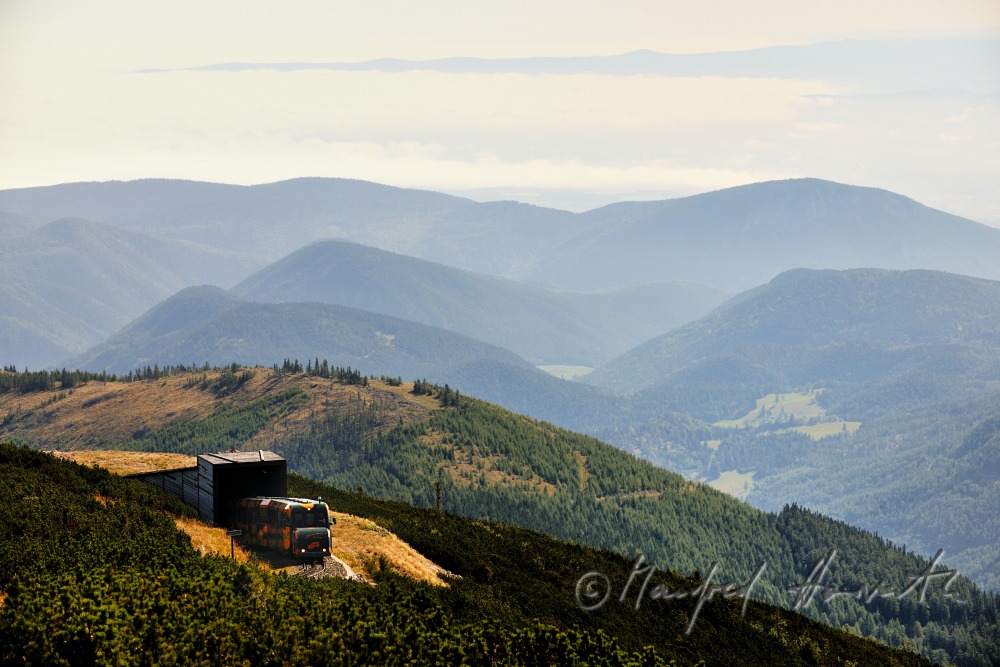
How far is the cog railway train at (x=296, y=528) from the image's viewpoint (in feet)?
180

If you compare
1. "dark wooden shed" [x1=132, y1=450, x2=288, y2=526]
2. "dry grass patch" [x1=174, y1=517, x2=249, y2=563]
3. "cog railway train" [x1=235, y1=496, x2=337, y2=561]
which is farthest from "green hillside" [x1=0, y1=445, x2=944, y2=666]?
"cog railway train" [x1=235, y1=496, x2=337, y2=561]

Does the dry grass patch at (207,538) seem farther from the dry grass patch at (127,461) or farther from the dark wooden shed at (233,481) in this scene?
the dry grass patch at (127,461)

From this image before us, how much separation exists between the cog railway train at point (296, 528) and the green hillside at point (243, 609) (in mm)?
3286

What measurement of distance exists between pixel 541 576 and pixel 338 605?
1244 inches

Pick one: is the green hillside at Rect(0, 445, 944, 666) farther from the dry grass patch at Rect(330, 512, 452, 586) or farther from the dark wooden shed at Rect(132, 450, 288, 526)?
the dry grass patch at Rect(330, 512, 452, 586)

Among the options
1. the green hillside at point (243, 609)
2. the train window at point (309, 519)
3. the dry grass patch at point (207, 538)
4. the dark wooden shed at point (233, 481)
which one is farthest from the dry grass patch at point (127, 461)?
the train window at point (309, 519)

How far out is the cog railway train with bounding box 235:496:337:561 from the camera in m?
54.9

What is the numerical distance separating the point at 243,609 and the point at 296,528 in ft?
42.2

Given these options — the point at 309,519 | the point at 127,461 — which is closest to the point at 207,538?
the point at 309,519

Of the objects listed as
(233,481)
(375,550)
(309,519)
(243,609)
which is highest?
(233,481)

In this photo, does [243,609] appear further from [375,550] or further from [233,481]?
[375,550]

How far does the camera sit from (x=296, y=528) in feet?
181

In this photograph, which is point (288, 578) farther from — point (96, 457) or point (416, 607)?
point (96, 457)

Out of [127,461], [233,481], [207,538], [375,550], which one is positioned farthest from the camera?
[127,461]
